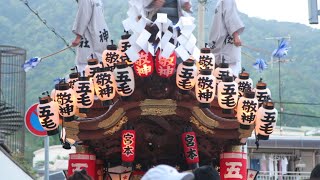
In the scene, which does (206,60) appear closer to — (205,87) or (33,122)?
(205,87)

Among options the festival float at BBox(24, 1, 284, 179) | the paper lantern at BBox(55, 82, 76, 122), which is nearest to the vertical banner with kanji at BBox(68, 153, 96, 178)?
the festival float at BBox(24, 1, 284, 179)

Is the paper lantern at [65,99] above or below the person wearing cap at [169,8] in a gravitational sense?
below

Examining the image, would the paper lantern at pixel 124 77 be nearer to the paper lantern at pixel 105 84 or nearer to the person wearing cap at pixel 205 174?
the paper lantern at pixel 105 84

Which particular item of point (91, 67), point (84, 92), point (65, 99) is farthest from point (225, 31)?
point (65, 99)

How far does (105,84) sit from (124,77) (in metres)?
0.34

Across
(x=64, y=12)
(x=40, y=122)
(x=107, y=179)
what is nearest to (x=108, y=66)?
(x=40, y=122)

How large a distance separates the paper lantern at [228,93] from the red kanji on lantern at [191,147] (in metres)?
0.75

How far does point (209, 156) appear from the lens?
38.9 feet

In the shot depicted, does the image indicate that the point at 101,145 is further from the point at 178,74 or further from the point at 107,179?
the point at 178,74

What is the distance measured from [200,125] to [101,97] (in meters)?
1.73

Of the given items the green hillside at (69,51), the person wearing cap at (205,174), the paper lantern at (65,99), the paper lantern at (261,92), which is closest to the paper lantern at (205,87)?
the paper lantern at (261,92)

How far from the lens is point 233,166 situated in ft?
37.5

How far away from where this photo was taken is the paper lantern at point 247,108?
34.8ft

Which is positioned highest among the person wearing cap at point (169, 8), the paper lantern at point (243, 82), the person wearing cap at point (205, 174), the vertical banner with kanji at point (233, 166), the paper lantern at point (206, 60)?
the person wearing cap at point (169, 8)
